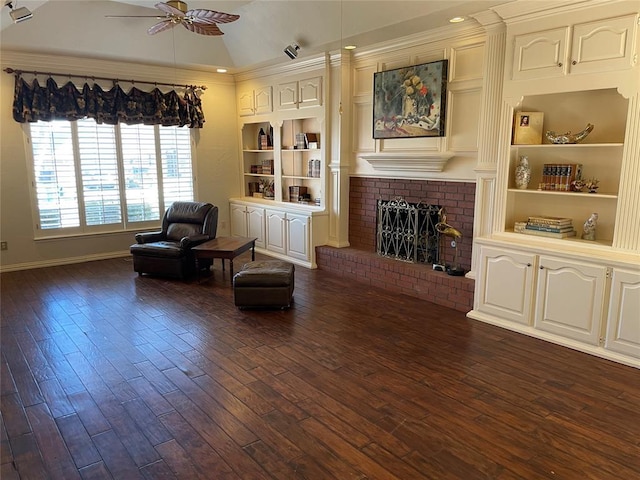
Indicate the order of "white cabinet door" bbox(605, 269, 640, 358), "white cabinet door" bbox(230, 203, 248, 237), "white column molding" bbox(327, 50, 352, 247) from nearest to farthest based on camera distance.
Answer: "white cabinet door" bbox(605, 269, 640, 358) → "white column molding" bbox(327, 50, 352, 247) → "white cabinet door" bbox(230, 203, 248, 237)

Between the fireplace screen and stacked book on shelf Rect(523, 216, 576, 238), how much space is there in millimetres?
1153

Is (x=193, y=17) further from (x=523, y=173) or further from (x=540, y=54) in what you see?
(x=523, y=173)

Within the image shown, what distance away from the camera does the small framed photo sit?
13.1 ft

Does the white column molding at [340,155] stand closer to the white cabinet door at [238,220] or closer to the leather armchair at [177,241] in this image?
the leather armchair at [177,241]

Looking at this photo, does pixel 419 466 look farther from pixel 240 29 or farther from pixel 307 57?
pixel 240 29

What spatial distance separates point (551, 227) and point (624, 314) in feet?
3.08

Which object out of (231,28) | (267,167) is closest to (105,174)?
(267,167)

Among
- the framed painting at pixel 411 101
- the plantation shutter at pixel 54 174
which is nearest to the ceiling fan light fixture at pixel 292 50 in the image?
the framed painting at pixel 411 101

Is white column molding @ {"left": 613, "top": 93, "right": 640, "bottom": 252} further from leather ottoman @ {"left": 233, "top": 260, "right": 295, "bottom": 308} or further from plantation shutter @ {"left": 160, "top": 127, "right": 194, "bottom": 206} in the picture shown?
plantation shutter @ {"left": 160, "top": 127, "right": 194, "bottom": 206}

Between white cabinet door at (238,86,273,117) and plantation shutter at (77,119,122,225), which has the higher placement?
white cabinet door at (238,86,273,117)

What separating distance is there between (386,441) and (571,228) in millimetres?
2729

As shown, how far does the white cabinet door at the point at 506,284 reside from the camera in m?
3.86

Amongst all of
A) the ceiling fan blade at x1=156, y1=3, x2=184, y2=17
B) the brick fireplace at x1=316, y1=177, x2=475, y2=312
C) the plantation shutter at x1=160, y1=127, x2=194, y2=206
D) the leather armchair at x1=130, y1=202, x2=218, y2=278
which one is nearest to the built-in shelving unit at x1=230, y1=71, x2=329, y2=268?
the brick fireplace at x1=316, y1=177, x2=475, y2=312

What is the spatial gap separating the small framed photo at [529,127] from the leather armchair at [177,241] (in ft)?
13.0
